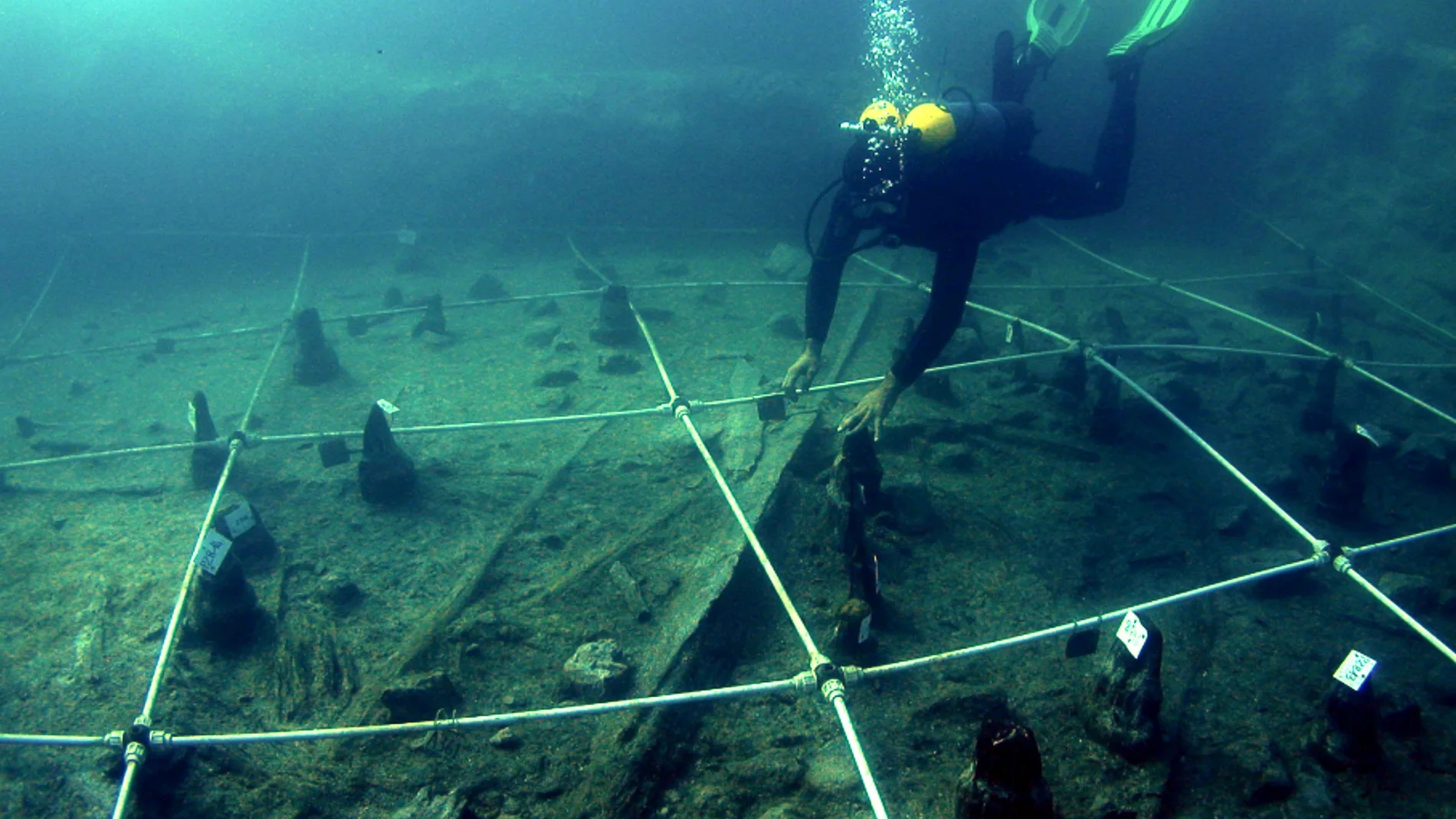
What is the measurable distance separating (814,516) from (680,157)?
29.0 ft

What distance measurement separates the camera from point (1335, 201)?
1122 centimetres

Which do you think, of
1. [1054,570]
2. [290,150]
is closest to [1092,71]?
[1054,570]

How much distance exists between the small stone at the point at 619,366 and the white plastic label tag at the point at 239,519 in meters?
3.09

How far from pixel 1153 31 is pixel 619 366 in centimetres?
500

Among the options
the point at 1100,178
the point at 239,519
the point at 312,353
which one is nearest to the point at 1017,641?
the point at 239,519

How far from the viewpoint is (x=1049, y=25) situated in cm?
614

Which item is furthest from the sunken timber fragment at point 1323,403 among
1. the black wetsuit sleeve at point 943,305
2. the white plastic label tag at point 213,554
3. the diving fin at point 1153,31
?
the white plastic label tag at point 213,554

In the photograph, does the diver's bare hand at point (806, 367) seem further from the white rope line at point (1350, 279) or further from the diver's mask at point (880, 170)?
the white rope line at point (1350, 279)

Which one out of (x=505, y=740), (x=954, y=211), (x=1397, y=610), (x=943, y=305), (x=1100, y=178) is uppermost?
(x=954, y=211)

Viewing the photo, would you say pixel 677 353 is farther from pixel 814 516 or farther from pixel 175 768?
pixel 175 768

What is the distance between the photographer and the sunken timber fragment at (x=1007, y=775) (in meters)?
2.04

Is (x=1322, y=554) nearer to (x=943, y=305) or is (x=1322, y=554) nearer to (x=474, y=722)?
(x=943, y=305)

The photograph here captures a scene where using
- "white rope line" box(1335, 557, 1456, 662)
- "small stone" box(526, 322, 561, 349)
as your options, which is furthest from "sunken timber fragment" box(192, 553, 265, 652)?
"white rope line" box(1335, 557, 1456, 662)

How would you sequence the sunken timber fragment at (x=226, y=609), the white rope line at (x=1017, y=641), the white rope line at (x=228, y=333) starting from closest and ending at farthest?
1. the white rope line at (x=1017, y=641)
2. the sunken timber fragment at (x=226, y=609)
3. the white rope line at (x=228, y=333)
